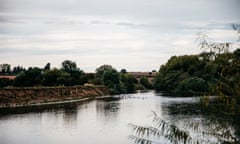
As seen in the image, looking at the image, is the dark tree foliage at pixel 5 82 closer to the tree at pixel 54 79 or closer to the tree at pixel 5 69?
the tree at pixel 54 79

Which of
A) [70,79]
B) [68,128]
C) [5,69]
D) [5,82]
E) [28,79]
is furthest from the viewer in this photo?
[5,69]

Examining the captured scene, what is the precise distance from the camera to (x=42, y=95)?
126ft

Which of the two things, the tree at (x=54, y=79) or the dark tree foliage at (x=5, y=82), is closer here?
the dark tree foliage at (x=5, y=82)

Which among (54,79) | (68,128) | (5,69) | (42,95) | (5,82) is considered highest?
(5,69)

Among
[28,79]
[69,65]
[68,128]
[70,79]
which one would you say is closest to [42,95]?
[28,79]

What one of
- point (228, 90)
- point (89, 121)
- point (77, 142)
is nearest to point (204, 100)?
point (228, 90)

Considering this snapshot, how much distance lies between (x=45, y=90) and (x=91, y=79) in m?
19.3

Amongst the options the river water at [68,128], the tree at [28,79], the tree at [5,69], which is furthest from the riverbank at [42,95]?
the tree at [5,69]

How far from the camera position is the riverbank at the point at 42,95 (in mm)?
33625

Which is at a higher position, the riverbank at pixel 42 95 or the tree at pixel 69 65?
the tree at pixel 69 65

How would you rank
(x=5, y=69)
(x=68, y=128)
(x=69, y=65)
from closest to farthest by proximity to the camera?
1. (x=68, y=128)
2. (x=69, y=65)
3. (x=5, y=69)

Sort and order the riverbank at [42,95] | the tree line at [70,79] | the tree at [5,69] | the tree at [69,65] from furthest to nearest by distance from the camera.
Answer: the tree at [5,69], the tree at [69,65], the tree line at [70,79], the riverbank at [42,95]

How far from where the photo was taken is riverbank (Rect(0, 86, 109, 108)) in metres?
33.6

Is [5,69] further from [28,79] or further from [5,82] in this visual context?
[5,82]
